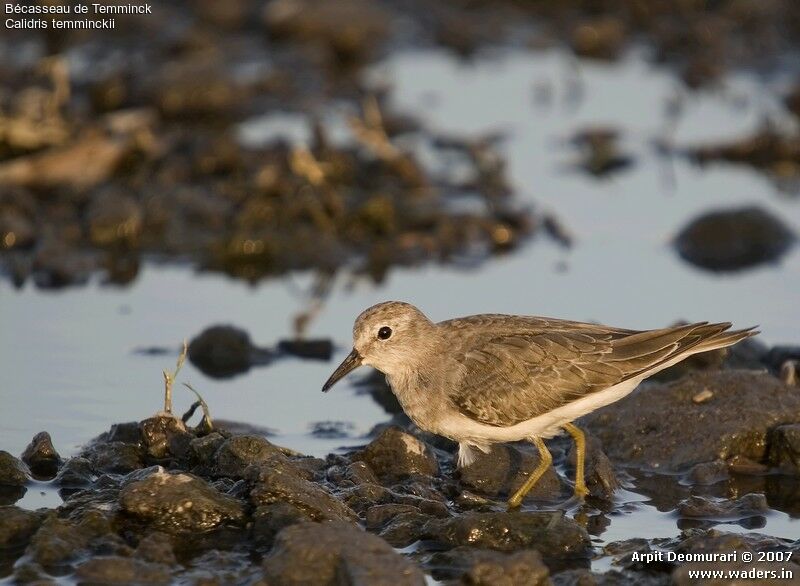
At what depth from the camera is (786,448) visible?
9852mm

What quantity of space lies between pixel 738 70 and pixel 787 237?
5.31 m

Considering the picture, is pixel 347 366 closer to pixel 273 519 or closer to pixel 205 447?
pixel 205 447

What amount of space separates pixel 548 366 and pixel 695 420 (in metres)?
1.37

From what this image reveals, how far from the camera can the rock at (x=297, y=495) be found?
28.2ft

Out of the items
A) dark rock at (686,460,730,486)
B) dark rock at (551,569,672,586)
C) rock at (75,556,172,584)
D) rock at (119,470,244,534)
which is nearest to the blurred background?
rock at (119,470,244,534)

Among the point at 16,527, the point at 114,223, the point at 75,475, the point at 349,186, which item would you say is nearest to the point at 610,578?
the point at 16,527

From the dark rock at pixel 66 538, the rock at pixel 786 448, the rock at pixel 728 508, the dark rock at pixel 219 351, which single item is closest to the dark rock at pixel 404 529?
the dark rock at pixel 66 538

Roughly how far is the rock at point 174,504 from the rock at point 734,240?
6.76m

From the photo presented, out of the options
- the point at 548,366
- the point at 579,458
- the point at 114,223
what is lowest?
the point at 579,458

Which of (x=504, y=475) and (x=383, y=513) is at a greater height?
(x=504, y=475)

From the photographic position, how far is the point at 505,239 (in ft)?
46.7

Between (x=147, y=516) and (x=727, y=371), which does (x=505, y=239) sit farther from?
(x=147, y=516)

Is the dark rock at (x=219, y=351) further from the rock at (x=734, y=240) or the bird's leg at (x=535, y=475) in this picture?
the rock at (x=734, y=240)

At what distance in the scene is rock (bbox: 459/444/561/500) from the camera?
976cm
